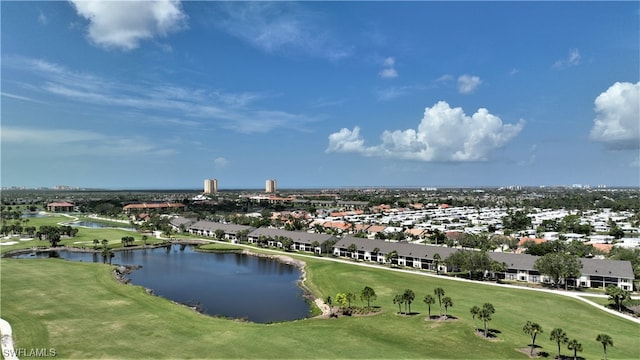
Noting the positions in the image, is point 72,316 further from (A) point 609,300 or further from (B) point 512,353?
(A) point 609,300

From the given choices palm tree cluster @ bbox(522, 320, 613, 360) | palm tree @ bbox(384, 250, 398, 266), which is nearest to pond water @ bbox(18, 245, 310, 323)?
palm tree @ bbox(384, 250, 398, 266)

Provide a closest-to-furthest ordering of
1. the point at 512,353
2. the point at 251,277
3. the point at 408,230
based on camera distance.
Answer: the point at 512,353, the point at 251,277, the point at 408,230

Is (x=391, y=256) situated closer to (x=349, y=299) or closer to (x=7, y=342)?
(x=349, y=299)

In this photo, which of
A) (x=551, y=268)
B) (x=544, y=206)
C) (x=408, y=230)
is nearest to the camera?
(x=551, y=268)

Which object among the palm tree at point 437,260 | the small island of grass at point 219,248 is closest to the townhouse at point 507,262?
the palm tree at point 437,260

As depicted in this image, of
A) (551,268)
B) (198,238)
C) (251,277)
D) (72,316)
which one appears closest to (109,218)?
(198,238)
